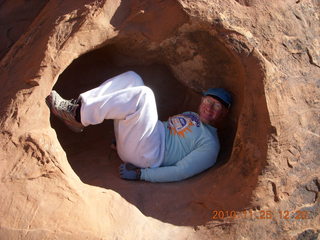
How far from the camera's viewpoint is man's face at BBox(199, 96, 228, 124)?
119 inches

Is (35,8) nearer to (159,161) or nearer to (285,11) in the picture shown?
(159,161)

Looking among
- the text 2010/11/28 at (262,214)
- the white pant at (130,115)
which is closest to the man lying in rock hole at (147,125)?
the white pant at (130,115)

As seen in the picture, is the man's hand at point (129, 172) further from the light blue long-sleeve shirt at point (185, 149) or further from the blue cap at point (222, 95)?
the blue cap at point (222, 95)

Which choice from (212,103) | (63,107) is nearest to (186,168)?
(212,103)

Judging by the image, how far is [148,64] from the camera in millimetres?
3256

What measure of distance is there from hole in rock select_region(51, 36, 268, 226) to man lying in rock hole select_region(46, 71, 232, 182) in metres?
0.10

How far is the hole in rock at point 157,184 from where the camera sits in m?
2.61

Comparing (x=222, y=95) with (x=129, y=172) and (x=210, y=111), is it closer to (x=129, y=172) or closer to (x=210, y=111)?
(x=210, y=111)

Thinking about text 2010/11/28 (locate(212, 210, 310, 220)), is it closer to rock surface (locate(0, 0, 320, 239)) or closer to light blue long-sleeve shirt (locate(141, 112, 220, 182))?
rock surface (locate(0, 0, 320, 239))

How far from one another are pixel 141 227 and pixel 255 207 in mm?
681

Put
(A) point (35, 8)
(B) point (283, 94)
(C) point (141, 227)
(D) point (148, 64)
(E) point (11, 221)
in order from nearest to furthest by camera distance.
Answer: (E) point (11, 221), (C) point (141, 227), (B) point (283, 94), (D) point (148, 64), (A) point (35, 8)

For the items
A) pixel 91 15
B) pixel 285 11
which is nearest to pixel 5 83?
pixel 91 15

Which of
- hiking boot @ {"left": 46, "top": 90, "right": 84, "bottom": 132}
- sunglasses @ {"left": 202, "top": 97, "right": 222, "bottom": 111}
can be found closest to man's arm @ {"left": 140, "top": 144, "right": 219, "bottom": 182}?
sunglasses @ {"left": 202, "top": 97, "right": 222, "bottom": 111}

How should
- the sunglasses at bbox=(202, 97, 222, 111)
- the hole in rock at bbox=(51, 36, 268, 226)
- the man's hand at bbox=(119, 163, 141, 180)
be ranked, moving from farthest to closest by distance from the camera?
1. the sunglasses at bbox=(202, 97, 222, 111)
2. the man's hand at bbox=(119, 163, 141, 180)
3. the hole in rock at bbox=(51, 36, 268, 226)
